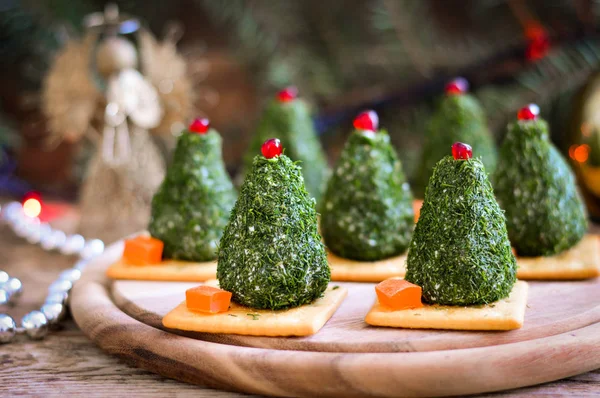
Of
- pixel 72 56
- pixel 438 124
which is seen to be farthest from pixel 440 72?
pixel 72 56

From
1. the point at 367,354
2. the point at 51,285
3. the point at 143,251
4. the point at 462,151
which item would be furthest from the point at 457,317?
the point at 51,285

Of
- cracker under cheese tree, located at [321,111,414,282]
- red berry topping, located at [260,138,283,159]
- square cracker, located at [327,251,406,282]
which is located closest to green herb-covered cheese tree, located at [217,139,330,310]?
red berry topping, located at [260,138,283,159]

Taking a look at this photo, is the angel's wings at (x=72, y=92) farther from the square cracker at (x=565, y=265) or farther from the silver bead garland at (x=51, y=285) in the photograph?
the square cracker at (x=565, y=265)

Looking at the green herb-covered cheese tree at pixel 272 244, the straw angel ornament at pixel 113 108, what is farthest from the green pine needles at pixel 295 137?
the green herb-covered cheese tree at pixel 272 244

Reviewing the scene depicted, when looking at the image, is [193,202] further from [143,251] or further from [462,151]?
[462,151]

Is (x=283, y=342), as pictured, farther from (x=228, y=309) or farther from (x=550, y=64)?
(x=550, y=64)
